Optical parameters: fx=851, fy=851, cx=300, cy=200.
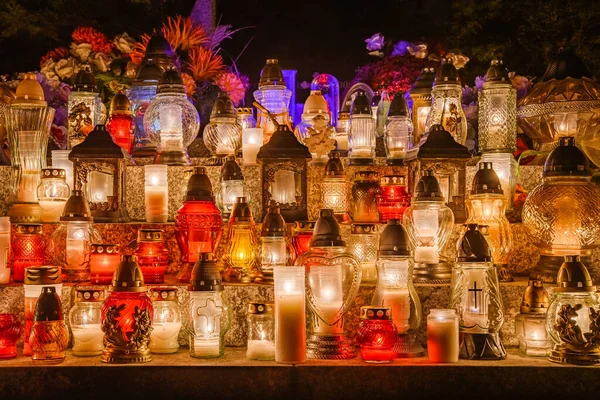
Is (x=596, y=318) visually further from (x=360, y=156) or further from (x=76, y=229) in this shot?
(x=76, y=229)

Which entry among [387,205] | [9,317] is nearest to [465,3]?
[387,205]

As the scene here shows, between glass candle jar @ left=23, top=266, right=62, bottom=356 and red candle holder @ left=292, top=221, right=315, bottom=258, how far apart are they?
1060 mm

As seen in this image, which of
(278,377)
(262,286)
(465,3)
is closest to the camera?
(278,377)

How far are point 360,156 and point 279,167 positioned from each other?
642 mm

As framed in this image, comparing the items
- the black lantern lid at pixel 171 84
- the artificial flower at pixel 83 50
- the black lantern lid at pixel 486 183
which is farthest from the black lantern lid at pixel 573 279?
the artificial flower at pixel 83 50

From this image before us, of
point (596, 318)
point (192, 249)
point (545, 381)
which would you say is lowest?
point (545, 381)

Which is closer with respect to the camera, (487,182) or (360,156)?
(487,182)

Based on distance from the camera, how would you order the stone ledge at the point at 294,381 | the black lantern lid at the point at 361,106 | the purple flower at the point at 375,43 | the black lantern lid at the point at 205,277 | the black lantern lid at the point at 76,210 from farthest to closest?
the purple flower at the point at 375,43 → the black lantern lid at the point at 361,106 → the black lantern lid at the point at 76,210 → the black lantern lid at the point at 205,277 → the stone ledge at the point at 294,381

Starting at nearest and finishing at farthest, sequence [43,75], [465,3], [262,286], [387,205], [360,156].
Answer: [262,286] < [387,205] < [360,156] < [43,75] < [465,3]

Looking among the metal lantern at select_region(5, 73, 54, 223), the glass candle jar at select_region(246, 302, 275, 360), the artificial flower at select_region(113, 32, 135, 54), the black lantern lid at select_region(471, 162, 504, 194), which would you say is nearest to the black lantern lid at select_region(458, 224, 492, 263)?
the black lantern lid at select_region(471, 162, 504, 194)

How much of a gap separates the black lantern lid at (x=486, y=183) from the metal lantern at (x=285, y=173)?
0.82 m

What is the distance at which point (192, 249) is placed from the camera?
396cm

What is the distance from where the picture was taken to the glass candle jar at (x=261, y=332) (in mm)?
3479

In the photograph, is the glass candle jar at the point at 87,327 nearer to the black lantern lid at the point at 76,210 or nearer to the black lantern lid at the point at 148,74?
the black lantern lid at the point at 76,210
